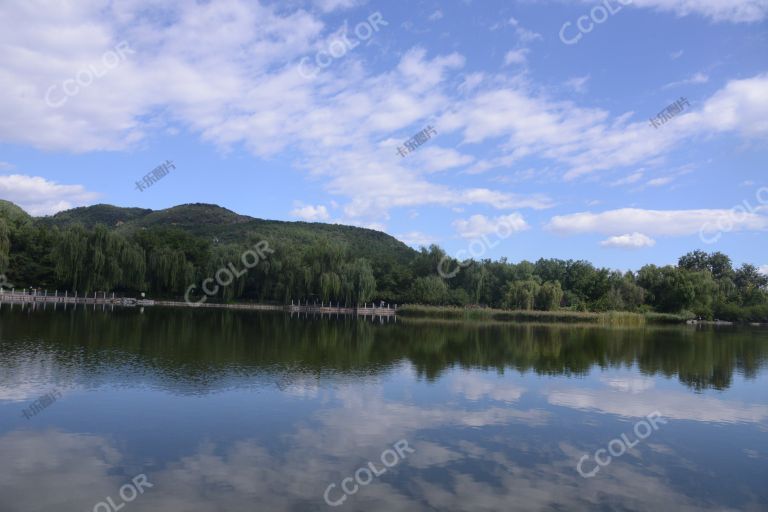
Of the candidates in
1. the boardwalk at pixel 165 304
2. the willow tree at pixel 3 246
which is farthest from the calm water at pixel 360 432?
the boardwalk at pixel 165 304

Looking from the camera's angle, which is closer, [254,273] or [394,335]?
[394,335]

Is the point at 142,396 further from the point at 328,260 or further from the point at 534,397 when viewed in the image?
the point at 328,260

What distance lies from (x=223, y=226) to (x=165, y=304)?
5161 cm

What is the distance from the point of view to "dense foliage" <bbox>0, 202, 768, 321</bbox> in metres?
49.4

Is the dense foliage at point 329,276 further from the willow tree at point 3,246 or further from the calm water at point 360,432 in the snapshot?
the calm water at point 360,432

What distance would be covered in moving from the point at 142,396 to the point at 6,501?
526 cm

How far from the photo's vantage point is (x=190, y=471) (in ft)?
25.5

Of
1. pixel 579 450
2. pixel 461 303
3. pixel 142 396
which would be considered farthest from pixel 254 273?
pixel 579 450

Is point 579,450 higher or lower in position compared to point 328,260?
lower

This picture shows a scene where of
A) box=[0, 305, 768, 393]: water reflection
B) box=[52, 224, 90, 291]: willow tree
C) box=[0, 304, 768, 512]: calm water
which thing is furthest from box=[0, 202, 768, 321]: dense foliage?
box=[0, 304, 768, 512]: calm water

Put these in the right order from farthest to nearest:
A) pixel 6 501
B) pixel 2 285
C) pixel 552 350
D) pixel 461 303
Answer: pixel 461 303 < pixel 2 285 < pixel 552 350 < pixel 6 501

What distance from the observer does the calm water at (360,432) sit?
7344 mm

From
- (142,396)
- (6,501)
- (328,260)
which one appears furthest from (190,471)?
(328,260)

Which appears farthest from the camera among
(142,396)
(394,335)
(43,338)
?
(394,335)
